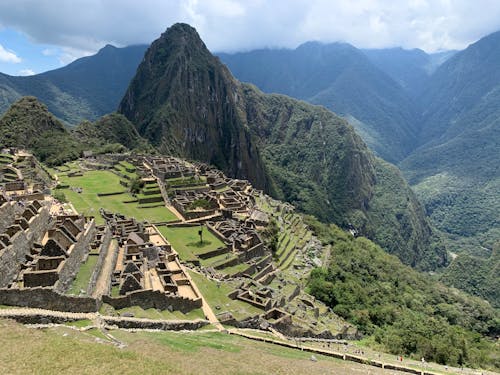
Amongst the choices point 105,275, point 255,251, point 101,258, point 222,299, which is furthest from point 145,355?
point 255,251

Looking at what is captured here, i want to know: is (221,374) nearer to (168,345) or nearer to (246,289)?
(168,345)

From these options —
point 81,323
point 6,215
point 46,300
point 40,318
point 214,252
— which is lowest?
point 81,323

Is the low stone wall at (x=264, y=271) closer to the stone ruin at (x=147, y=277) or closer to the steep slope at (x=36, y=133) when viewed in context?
the stone ruin at (x=147, y=277)

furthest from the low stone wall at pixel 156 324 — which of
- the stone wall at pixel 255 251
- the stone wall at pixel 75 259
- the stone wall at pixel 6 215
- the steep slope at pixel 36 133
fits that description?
the steep slope at pixel 36 133

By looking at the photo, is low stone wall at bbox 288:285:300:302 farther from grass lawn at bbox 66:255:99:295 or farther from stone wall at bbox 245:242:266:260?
grass lawn at bbox 66:255:99:295

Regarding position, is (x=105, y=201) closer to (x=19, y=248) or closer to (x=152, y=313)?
(x=19, y=248)

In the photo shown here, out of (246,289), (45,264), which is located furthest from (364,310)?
(45,264)

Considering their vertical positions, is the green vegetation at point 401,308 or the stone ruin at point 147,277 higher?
the stone ruin at point 147,277
